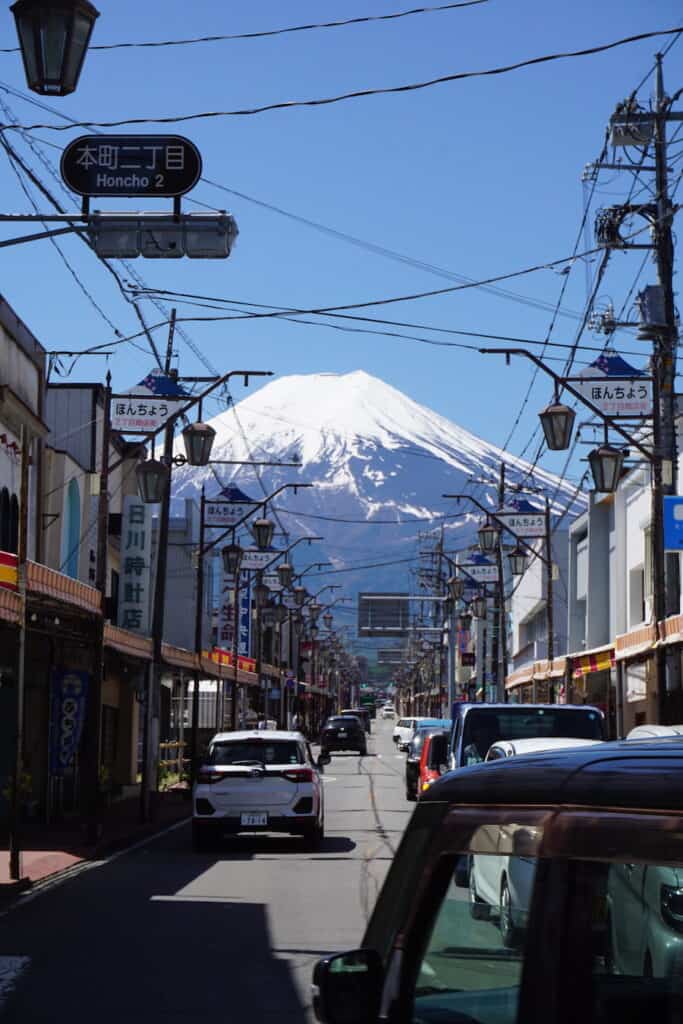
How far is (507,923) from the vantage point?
11.8 feet

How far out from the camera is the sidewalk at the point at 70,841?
18.9 metres

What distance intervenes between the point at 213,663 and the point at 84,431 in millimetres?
8143

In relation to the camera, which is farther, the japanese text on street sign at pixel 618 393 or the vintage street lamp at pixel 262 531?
the vintage street lamp at pixel 262 531

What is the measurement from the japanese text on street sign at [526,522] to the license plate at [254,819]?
18967 mm

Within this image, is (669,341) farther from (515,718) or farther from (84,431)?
(84,431)

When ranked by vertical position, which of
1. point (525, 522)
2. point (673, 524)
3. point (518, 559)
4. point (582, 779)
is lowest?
point (582, 779)

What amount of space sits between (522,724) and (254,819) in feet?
14.6

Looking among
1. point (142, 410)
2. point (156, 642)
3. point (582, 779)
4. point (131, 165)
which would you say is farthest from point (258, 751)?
point (582, 779)

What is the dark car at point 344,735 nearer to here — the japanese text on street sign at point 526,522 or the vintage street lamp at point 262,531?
the vintage street lamp at point 262,531

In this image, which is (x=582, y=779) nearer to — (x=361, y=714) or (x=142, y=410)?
(x=142, y=410)

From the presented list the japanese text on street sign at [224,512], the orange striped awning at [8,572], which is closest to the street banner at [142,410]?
the orange striped awning at [8,572]

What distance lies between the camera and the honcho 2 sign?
36.8 ft

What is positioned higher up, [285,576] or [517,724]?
[285,576]

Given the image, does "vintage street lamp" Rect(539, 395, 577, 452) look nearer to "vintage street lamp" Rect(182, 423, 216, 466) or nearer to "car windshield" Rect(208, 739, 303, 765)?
"car windshield" Rect(208, 739, 303, 765)
